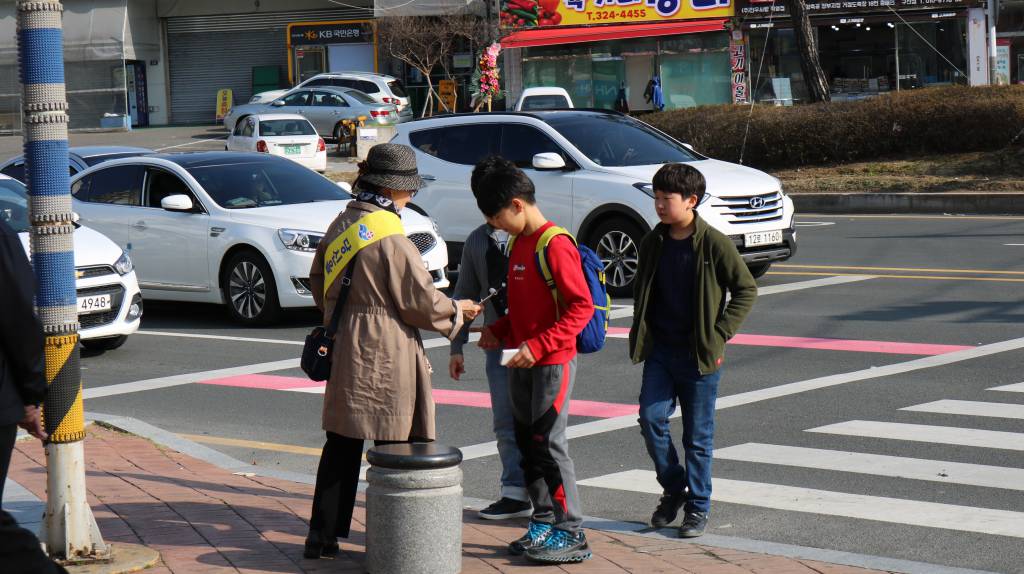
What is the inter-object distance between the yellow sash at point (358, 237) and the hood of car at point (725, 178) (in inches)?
327

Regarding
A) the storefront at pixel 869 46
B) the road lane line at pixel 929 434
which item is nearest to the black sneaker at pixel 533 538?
the road lane line at pixel 929 434

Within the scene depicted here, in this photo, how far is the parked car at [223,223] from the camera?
12625mm

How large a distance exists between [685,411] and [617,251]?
24.9 ft

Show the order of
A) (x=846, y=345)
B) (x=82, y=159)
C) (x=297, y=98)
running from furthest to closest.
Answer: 1. (x=297, y=98)
2. (x=82, y=159)
3. (x=846, y=345)

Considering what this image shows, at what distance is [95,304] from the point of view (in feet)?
36.8

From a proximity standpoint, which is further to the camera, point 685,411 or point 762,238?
point 762,238

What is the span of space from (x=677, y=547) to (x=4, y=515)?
3088 millimetres

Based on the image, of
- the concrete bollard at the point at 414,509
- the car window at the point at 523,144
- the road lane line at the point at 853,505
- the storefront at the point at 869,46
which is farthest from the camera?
the storefront at the point at 869,46

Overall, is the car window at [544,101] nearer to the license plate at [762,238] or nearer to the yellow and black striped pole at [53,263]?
the license plate at [762,238]

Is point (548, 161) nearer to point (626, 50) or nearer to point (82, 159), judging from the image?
point (82, 159)

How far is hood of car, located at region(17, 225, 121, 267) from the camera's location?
11.3 metres

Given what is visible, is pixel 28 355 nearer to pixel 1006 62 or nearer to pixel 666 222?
pixel 666 222

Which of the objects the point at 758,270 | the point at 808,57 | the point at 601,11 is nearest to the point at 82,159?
the point at 758,270

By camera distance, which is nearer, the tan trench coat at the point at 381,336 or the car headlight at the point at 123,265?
the tan trench coat at the point at 381,336
